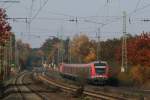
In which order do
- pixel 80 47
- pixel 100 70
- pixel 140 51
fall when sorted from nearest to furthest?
pixel 100 70
pixel 140 51
pixel 80 47

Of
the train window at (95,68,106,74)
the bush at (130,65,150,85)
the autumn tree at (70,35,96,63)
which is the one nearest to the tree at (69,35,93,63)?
the autumn tree at (70,35,96,63)

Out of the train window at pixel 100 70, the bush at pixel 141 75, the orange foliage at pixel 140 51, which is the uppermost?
the orange foliage at pixel 140 51

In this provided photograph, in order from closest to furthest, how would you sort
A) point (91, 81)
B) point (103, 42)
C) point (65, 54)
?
point (91, 81) < point (103, 42) < point (65, 54)

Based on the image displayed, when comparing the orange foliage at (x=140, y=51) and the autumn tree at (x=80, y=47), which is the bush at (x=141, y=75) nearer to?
the orange foliage at (x=140, y=51)

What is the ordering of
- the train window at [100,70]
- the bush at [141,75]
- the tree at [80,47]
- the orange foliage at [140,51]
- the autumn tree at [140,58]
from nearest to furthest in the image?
1. the bush at [141,75]
2. the autumn tree at [140,58]
3. the train window at [100,70]
4. the orange foliage at [140,51]
5. the tree at [80,47]

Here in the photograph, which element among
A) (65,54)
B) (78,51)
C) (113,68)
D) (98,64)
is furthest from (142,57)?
(65,54)

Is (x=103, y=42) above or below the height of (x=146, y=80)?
above

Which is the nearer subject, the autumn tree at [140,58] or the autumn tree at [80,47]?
the autumn tree at [140,58]

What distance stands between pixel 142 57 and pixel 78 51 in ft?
225

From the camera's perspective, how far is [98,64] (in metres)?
69.5

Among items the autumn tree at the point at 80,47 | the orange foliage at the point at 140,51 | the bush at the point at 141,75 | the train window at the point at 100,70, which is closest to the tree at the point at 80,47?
the autumn tree at the point at 80,47

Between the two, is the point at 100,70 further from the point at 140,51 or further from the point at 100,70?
the point at 140,51

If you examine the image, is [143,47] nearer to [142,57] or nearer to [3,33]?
[142,57]

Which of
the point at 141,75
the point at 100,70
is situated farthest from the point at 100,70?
the point at 141,75
